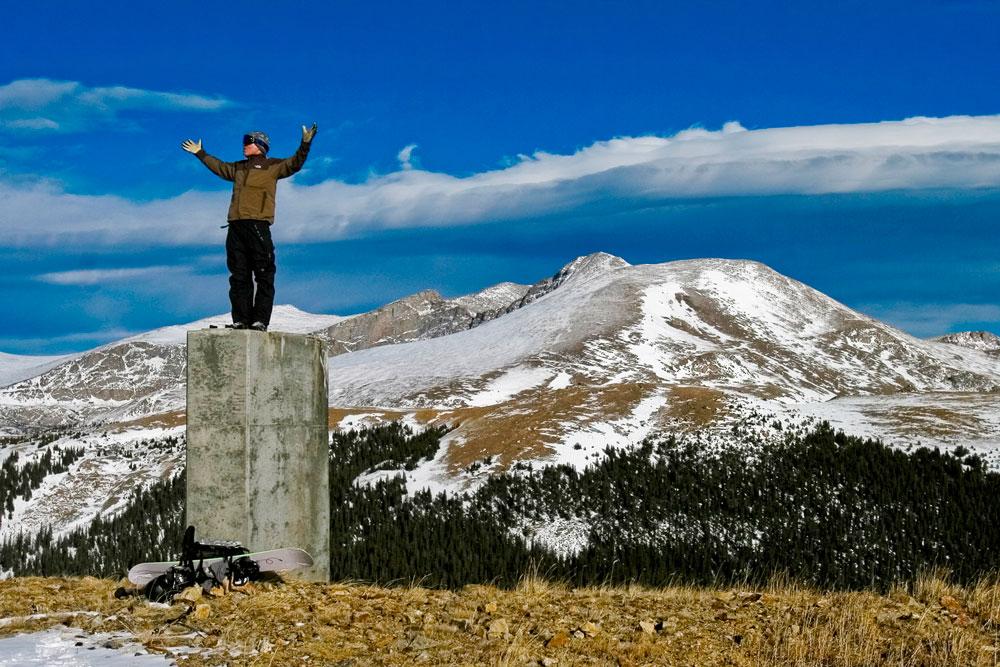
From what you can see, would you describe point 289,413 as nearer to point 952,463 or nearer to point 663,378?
point 952,463

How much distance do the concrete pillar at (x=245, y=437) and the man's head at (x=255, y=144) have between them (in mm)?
2645

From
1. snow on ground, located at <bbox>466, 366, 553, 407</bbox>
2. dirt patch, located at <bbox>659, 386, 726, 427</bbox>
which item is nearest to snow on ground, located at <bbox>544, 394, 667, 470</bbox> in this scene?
dirt patch, located at <bbox>659, 386, 726, 427</bbox>

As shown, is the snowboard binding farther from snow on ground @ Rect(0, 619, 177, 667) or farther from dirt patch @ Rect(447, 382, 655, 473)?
dirt patch @ Rect(447, 382, 655, 473)

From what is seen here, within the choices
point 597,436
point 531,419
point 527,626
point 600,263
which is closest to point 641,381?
point 531,419

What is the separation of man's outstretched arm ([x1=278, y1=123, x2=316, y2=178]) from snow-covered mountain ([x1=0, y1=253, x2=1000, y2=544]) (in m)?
5.18

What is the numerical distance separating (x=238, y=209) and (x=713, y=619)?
7.93 m

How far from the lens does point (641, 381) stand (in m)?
73.4

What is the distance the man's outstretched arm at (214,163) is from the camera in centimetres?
1304

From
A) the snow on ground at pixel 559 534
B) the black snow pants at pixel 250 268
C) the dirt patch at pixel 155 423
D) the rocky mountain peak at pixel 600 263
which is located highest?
the rocky mountain peak at pixel 600 263

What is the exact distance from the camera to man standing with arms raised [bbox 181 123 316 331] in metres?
12.8

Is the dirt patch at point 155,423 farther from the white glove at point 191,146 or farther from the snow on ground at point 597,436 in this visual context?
the white glove at point 191,146

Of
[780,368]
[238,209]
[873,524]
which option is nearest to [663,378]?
[780,368]

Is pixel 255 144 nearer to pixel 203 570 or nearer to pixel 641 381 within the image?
pixel 203 570

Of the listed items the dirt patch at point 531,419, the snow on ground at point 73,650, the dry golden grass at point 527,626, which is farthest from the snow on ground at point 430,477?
the snow on ground at point 73,650
